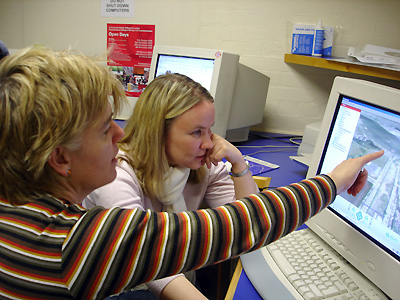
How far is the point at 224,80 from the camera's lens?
5.49 feet

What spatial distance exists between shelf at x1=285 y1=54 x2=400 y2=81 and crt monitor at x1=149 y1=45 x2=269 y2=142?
7.8 inches

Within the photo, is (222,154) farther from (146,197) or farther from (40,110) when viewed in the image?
(40,110)

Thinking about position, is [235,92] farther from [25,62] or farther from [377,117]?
[25,62]

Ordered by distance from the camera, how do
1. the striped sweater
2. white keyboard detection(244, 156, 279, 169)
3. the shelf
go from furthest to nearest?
white keyboard detection(244, 156, 279, 169), the shelf, the striped sweater

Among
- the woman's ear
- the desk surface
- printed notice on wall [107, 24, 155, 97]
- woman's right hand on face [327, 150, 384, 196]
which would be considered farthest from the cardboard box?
the woman's ear

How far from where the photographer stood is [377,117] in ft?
2.49

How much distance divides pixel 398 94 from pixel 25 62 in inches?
26.7

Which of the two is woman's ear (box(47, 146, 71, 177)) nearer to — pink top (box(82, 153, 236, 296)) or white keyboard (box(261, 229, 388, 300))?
pink top (box(82, 153, 236, 296))

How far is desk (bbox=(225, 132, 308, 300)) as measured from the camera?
2.53ft

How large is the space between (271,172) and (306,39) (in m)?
0.87

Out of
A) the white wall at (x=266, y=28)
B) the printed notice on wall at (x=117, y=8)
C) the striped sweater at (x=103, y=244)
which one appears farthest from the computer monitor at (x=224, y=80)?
the striped sweater at (x=103, y=244)

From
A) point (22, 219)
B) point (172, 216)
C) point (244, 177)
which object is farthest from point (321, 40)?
point (22, 219)

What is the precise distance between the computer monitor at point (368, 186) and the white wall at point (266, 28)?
1.24 m

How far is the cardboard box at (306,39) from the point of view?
6.39 ft
